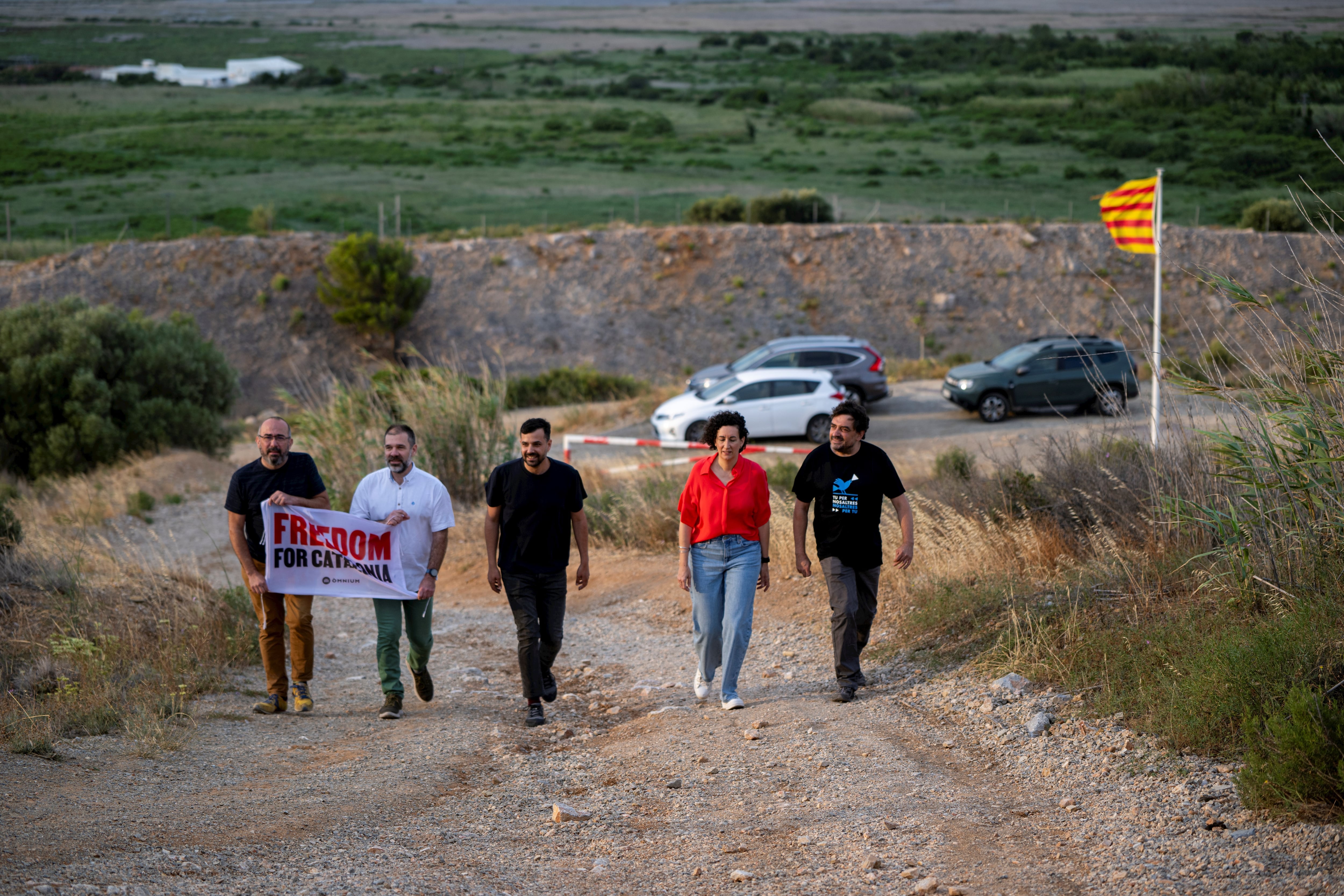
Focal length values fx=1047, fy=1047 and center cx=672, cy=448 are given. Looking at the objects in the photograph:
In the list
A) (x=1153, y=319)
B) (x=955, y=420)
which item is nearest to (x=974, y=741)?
(x=1153, y=319)

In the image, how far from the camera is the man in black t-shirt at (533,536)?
21.8 ft

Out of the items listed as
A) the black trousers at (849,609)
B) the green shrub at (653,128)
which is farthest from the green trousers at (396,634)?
the green shrub at (653,128)

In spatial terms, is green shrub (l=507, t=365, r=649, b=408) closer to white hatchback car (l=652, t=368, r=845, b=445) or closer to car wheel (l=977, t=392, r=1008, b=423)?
white hatchback car (l=652, t=368, r=845, b=445)

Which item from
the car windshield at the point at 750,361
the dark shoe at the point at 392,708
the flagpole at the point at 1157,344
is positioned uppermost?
the flagpole at the point at 1157,344

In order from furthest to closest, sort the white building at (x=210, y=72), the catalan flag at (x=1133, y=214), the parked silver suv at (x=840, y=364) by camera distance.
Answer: the white building at (x=210, y=72) < the parked silver suv at (x=840, y=364) < the catalan flag at (x=1133, y=214)

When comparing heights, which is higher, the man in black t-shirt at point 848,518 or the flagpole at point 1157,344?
the flagpole at point 1157,344

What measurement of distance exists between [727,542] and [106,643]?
16.0 ft

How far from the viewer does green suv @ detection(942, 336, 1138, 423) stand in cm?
2227

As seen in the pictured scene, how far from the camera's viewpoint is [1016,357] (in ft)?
76.6

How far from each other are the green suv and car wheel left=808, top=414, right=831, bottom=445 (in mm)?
4223

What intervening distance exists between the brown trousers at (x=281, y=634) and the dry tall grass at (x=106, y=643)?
0.57 meters

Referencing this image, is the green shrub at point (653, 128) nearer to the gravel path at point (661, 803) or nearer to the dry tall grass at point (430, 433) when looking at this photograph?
the dry tall grass at point (430, 433)

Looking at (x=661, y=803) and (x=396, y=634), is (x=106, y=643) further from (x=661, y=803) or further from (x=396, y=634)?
(x=661, y=803)

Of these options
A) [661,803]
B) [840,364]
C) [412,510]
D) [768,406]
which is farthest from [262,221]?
[661,803]
